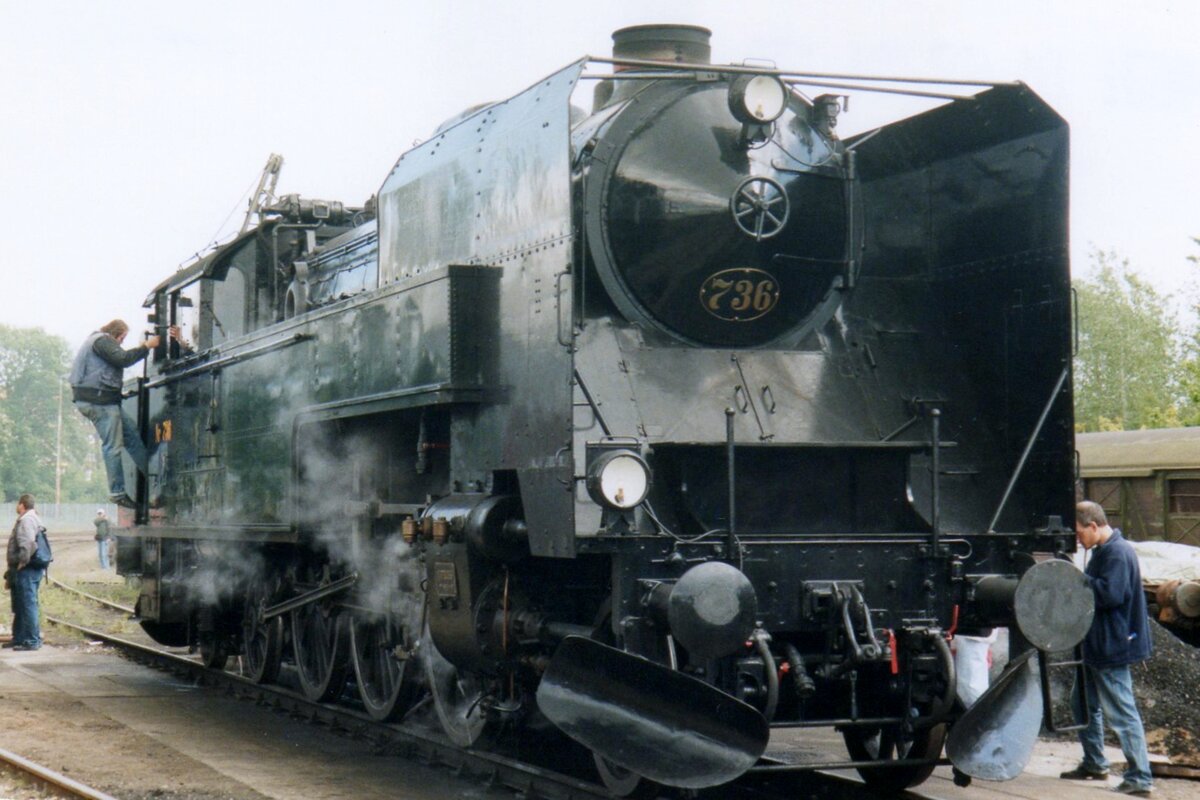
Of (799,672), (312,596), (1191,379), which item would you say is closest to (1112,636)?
(799,672)

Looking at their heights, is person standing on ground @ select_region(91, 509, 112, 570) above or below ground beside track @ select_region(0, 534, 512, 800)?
above

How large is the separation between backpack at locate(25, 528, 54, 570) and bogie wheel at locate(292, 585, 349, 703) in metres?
4.80

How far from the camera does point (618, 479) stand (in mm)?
5633

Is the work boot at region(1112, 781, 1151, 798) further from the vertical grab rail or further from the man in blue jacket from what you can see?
the vertical grab rail

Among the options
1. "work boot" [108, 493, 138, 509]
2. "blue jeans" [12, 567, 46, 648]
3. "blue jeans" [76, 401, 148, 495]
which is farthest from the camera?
"blue jeans" [12, 567, 46, 648]

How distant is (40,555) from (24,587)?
350mm

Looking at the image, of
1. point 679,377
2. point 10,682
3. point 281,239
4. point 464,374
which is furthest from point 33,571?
point 679,377

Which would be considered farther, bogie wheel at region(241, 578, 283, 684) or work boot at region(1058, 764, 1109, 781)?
bogie wheel at region(241, 578, 283, 684)

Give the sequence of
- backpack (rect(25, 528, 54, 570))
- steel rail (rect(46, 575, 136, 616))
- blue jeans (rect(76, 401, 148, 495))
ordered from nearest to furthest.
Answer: blue jeans (rect(76, 401, 148, 495)) < backpack (rect(25, 528, 54, 570)) < steel rail (rect(46, 575, 136, 616))

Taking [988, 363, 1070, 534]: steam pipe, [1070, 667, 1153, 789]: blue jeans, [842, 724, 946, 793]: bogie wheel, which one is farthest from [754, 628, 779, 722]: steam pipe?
[1070, 667, 1153, 789]: blue jeans

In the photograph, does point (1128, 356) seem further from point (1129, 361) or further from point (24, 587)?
point (24, 587)

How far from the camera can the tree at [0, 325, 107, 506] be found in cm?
6925

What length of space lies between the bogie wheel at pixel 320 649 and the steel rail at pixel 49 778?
192cm

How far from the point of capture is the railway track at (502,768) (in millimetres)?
6488
